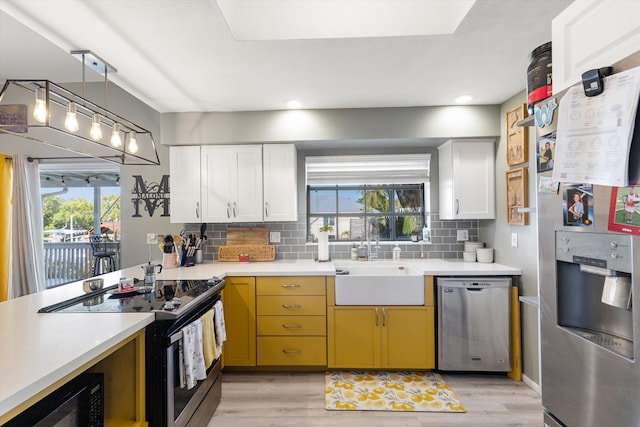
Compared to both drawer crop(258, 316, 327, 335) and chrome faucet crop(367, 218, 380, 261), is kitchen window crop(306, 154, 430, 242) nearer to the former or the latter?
chrome faucet crop(367, 218, 380, 261)

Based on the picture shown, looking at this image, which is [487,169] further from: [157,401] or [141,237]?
[141,237]

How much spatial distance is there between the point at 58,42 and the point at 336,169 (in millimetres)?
2395

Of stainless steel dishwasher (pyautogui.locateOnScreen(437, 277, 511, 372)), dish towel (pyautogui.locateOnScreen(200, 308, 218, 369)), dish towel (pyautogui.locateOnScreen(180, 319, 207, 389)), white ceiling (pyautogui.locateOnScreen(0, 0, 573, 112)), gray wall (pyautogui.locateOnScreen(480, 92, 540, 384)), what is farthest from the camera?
stainless steel dishwasher (pyautogui.locateOnScreen(437, 277, 511, 372))

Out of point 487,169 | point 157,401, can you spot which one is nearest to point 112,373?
point 157,401

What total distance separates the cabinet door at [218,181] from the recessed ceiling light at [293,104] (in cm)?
72

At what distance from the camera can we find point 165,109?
2924 mm

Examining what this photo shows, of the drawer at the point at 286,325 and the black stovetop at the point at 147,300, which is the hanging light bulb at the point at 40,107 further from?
the drawer at the point at 286,325

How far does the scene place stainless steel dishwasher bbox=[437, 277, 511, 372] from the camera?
258 cm

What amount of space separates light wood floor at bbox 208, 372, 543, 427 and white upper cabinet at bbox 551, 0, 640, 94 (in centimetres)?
216

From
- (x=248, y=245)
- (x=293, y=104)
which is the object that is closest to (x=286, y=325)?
(x=248, y=245)

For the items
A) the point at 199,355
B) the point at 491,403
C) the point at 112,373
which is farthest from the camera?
the point at 491,403

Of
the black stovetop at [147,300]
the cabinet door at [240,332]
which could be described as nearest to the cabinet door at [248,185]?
the cabinet door at [240,332]

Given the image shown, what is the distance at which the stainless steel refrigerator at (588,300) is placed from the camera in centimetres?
78

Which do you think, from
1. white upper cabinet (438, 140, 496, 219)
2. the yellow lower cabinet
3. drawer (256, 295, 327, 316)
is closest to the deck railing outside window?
drawer (256, 295, 327, 316)
